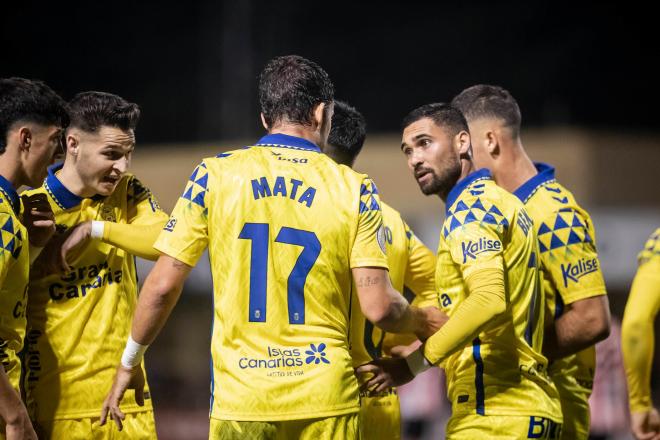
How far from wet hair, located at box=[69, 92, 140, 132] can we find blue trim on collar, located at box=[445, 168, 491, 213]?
1619 millimetres

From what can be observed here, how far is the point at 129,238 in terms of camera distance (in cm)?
430

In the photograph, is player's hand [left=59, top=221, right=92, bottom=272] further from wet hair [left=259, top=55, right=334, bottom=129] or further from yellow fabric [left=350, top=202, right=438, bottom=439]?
yellow fabric [left=350, top=202, right=438, bottom=439]

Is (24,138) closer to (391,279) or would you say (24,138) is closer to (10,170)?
(10,170)

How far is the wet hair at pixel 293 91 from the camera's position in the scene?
3811 millimetres

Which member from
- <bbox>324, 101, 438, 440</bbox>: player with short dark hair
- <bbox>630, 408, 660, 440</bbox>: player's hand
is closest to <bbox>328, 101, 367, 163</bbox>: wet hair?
<bbox>324, 101, 438, 440</bbox>: player with short dark hair

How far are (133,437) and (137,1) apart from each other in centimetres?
1618

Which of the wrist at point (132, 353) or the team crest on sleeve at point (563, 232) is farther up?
the team crest on sleeve at point (563, 232)

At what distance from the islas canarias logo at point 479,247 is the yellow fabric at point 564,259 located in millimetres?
958

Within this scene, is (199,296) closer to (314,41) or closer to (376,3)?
(314,41)

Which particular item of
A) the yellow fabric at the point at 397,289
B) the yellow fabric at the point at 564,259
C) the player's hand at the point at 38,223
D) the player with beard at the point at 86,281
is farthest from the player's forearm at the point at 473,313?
the player's hand at the point at 38,223

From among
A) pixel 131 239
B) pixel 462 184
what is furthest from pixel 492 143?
pixel 131 239

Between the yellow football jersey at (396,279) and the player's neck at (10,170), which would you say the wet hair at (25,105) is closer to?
the player's neck at (10,170)

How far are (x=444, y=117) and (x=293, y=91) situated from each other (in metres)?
0.95

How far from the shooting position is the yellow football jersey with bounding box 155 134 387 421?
3.59 m
